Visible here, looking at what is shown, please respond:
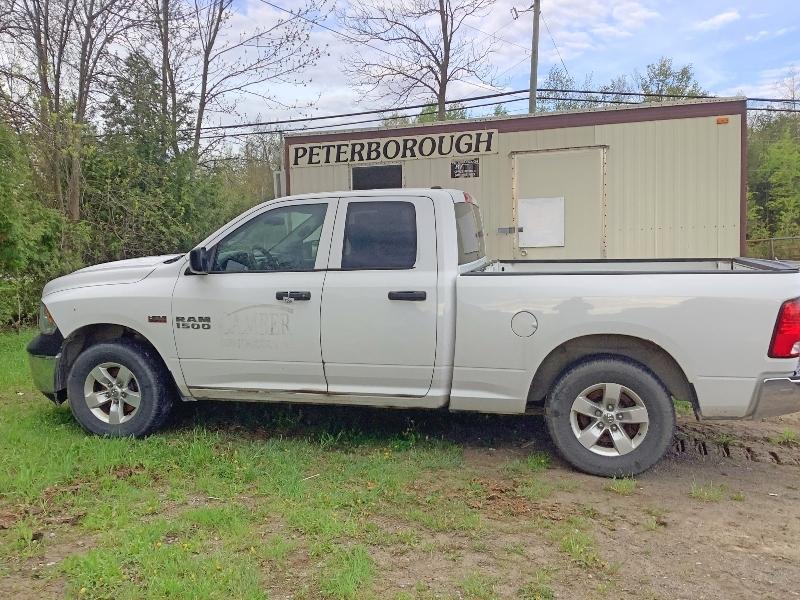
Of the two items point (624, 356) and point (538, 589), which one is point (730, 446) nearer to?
point (624, 356)

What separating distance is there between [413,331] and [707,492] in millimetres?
1999

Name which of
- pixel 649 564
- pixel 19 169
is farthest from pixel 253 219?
pixel 19 169

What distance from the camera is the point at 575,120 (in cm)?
877

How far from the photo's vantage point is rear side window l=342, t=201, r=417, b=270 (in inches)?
175

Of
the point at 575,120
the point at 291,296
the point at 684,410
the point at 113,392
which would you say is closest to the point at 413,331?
the point at 291,296

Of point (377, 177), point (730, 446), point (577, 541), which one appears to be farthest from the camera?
point (377, 177)

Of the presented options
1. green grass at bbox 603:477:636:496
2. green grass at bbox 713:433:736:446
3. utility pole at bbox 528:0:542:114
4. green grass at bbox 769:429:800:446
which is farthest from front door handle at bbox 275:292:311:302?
utility pole at bbox 528:0:542:114

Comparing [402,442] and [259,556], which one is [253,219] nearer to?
[402,442]

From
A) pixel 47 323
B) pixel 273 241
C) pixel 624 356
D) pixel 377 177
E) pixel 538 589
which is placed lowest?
pixel 538 589

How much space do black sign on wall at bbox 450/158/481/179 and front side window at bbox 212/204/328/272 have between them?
202 inches

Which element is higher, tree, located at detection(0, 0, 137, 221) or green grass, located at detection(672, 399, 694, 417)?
tree, located at detection(0, 0, 137, 221)

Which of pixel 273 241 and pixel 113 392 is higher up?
pixel 273 241

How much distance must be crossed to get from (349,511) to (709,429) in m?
3.14

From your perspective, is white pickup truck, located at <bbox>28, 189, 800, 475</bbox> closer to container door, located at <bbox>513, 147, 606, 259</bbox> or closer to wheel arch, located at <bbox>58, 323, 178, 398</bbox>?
wheel arch, located at <bbox>58, 323, 178, 398</bbox>
